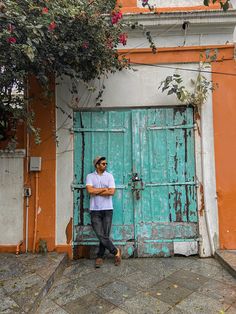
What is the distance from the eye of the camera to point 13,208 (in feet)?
13.8

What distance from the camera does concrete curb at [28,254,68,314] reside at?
280 cm

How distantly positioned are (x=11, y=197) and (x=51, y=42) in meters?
2.53

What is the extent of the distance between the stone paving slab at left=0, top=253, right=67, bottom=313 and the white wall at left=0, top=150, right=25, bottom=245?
34 cm

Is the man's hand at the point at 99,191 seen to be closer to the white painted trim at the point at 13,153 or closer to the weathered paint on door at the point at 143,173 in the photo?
the weathered paint on door at the point at 143,173

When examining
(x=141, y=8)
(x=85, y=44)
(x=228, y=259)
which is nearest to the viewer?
(x=85, y=44)

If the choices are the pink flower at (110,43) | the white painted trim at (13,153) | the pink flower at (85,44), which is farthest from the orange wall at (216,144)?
the pink flower at (85,44)

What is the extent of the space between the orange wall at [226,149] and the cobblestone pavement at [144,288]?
603mm

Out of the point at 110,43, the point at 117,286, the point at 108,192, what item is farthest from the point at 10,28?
the point at 117,286

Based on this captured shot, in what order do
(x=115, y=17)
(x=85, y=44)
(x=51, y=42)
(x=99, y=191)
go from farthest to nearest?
(x=99, y=191) < (x=115, y=17) < (x=85, y=44) < (x=51, y=42)

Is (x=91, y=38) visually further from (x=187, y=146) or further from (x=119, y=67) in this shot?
(x=187, y=146)

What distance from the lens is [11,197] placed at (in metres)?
4.23

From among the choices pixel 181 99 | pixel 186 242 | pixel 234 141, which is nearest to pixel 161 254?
pixel 186 242

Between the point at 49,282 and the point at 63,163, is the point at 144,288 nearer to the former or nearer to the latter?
the point at 49,282

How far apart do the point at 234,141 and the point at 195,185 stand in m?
0.97
